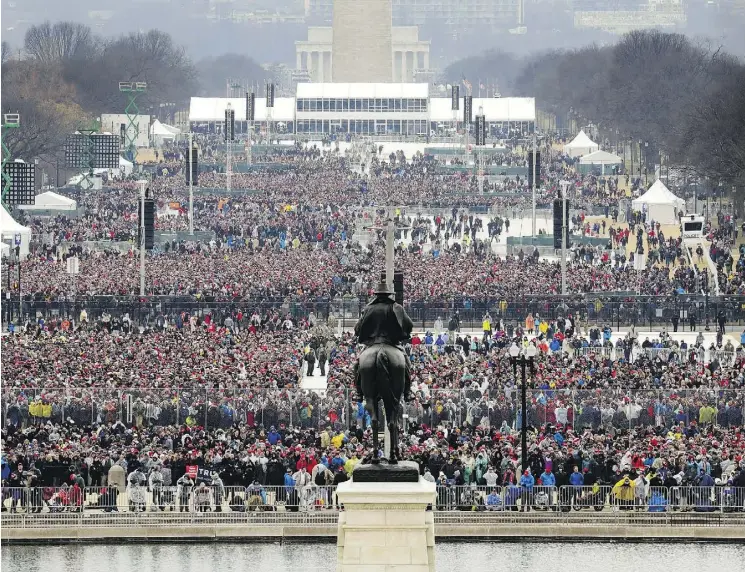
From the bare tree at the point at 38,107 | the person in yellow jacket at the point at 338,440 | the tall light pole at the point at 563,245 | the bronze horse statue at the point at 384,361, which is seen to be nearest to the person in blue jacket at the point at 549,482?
the person in yellow jacket at the point at 338,440

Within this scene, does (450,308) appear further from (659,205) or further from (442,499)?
(659,205)

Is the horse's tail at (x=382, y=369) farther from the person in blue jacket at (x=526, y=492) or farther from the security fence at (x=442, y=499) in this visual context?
the person in blue jacket at (x=526, y=492)

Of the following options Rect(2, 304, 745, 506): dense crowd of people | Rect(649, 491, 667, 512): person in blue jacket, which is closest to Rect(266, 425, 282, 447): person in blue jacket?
Rect(2, 304, 745, 506): dense crowd of people

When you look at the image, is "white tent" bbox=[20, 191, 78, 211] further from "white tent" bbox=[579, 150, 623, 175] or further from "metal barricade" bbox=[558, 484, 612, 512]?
"metal barricade" bbox=[558, 484, 612, 512]

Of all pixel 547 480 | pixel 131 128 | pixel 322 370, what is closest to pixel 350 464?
pixel 547 480

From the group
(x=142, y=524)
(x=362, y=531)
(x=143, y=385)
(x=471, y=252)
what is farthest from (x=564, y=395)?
(x=471, y=252)

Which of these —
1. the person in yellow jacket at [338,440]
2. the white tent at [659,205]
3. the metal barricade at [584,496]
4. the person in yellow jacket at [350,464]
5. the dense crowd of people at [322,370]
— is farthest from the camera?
the white tent at [659,205]
